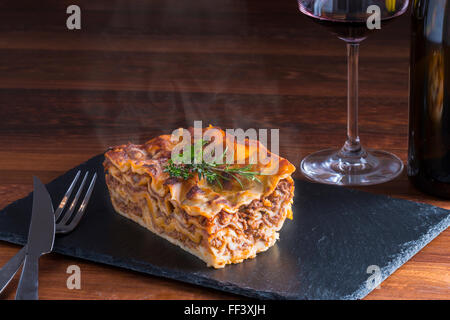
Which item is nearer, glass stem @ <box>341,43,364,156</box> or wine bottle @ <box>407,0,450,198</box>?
wine bottle @ <box>407,0,450,198</box>

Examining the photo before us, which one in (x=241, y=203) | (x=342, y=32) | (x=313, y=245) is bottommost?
(x=313, y=245)

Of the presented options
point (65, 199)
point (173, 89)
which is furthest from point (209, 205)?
point (173, 89)

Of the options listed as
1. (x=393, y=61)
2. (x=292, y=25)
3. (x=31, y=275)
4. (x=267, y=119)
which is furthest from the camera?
(x=292, y=25)

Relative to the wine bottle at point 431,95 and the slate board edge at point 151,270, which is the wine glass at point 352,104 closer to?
the wine bottle at point 431,95

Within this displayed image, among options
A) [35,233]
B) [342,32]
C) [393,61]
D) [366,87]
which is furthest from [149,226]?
[393,61]

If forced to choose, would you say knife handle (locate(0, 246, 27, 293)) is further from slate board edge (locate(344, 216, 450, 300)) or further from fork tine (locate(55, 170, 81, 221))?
slate board edge (locate(344, 216, 450, 300))

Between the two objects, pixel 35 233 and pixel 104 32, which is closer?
pixel 35 233

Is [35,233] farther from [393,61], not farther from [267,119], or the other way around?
[393,61]

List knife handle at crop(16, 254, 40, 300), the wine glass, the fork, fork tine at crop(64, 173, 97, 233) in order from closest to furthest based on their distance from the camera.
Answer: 1. knife handle at crop(16, 254, 40, 300)
2. the fork
3. fork tine at crop(64, 173, 97, 233)
4. the wine glass

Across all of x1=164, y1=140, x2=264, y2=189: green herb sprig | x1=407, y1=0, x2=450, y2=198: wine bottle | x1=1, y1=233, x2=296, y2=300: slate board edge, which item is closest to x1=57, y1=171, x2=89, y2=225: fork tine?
x1=1, y1=233, x2=296, y2=300: slate board edge

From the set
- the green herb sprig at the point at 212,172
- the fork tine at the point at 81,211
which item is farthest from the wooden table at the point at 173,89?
the green herb sprig at the point at 212,172
